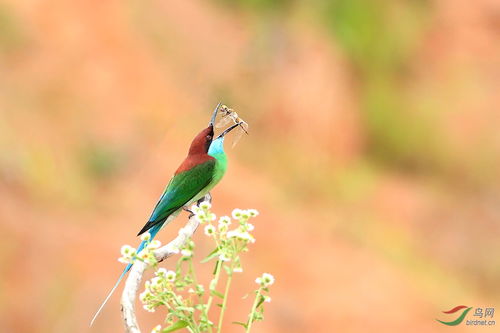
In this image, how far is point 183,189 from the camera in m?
1.95

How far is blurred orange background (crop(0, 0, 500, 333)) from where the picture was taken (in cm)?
565

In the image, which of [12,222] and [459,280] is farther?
[459,280]

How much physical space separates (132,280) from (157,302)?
0.36 feet

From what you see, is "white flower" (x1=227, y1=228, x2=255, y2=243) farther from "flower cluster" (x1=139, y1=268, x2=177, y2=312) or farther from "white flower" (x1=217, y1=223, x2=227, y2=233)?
"flower cluster" (x1=139, y1=268, x2=177, y2=312)

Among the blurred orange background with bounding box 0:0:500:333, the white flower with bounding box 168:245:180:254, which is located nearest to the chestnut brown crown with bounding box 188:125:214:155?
the white flower with bounding box 168:245:180:254

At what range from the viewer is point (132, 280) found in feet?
4.64

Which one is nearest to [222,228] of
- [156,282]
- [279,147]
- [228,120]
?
[156,282]

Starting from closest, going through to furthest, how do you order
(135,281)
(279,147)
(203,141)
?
1. (135,281)
2. (203,141)
3. (279,147)

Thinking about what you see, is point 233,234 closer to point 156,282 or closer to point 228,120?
point 156,282

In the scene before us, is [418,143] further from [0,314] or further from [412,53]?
[0,314]

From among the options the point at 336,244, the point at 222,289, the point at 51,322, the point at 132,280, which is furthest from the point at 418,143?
the point at 132,280

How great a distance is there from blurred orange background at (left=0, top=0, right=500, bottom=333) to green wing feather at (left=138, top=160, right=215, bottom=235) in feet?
10.4

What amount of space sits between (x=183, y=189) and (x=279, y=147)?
213 inches

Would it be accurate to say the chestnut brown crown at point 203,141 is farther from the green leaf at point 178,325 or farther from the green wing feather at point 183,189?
the green leaf at point 178,325
